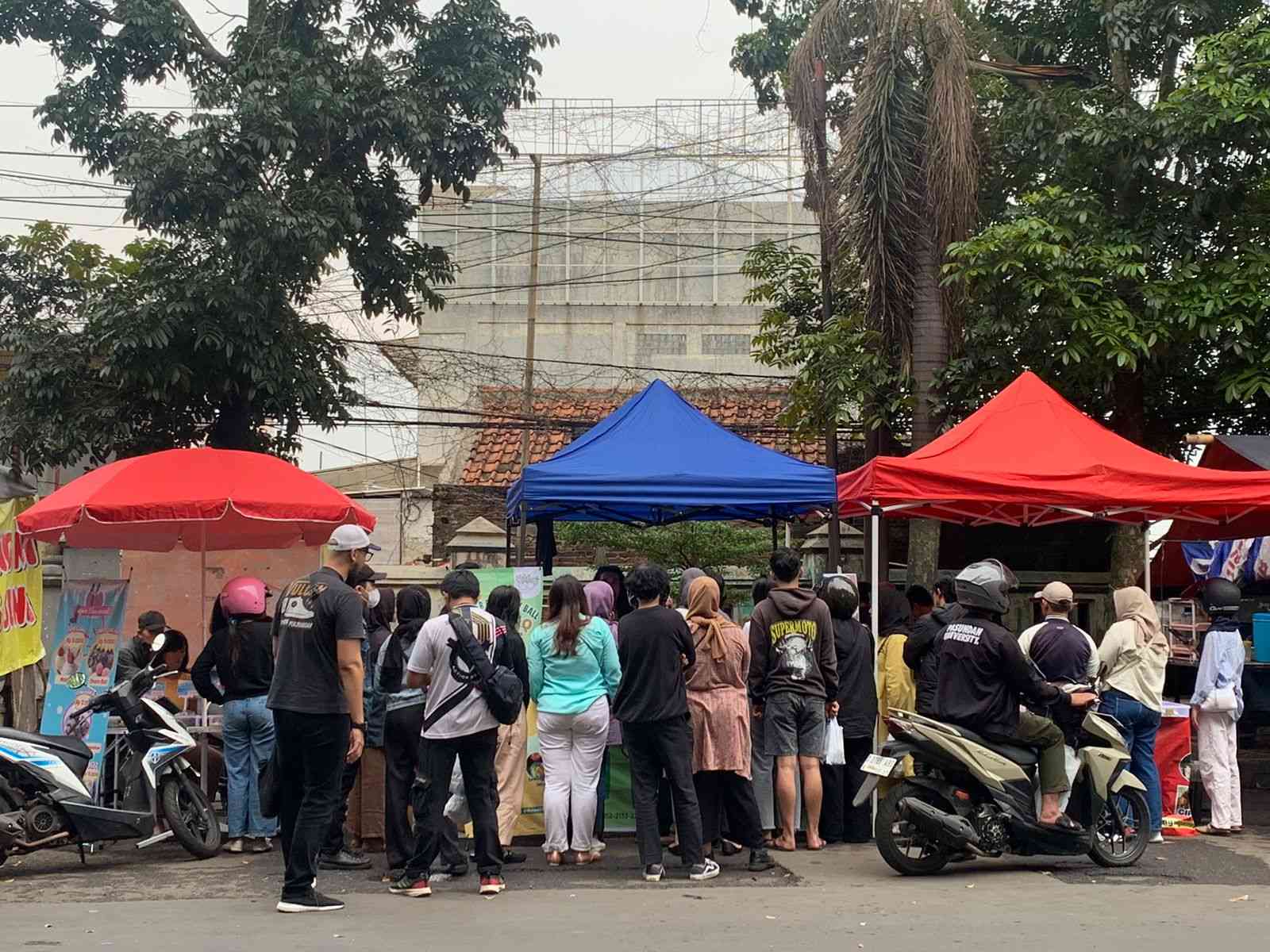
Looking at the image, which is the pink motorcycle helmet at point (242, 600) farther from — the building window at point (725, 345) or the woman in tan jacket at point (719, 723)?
the building window at point (725, 345)

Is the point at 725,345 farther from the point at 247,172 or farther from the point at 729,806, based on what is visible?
the point at 729,806

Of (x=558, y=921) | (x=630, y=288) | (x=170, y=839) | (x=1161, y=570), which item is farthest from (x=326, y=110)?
(x=630, y=288)

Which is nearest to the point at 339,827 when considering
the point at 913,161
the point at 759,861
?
the point at 759,861

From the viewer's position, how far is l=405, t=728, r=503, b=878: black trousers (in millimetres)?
7312

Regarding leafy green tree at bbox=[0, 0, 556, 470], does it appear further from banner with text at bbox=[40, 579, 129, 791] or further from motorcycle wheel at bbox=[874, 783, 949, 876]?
motorcycle wheel at bbox=[874, 783, 949, 876]

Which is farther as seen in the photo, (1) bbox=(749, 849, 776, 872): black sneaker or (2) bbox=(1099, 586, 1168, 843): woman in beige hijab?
(2) bbox=(1099, 586, 1168, 843): woman in beige hijab

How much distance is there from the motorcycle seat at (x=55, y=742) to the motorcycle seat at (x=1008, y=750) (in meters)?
5.14

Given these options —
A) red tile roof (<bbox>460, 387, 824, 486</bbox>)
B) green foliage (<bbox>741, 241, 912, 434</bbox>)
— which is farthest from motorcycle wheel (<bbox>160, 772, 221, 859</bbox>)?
red tile roof (<bbox>460, 387, 824, 486</bbox>)

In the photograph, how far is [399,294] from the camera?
14.9 m

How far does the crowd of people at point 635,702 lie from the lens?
6.98m

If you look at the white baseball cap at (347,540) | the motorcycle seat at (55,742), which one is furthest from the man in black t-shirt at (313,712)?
the motorcycle seat at (55,742)

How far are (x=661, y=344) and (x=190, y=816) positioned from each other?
2404 centimetres

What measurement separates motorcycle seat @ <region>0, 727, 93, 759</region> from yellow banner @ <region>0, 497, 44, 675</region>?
2072mm

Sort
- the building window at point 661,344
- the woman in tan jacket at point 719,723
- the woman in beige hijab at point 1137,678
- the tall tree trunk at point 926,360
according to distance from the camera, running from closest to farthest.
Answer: the woman in tan jacket at point 719,723
the woman in beige hijab at point 1137,678
the tall tree trunk at point 926,360
the building window at point 661,344
